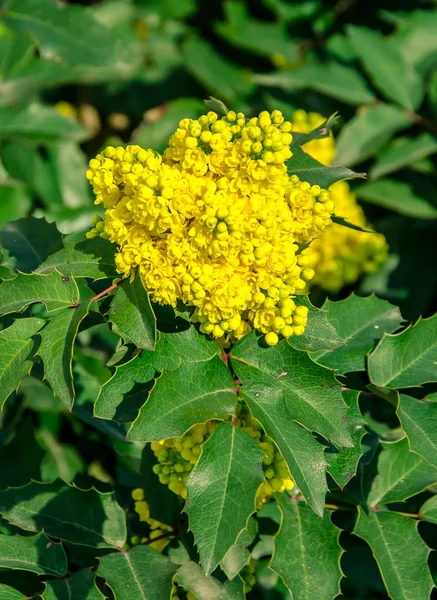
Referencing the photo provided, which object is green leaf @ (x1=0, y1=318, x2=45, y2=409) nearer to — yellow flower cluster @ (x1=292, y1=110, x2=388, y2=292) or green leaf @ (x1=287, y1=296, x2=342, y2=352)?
green leaf @ (x1=287, y1=296, x2=342, y2=352)

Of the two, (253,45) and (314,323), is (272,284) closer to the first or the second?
(314,323)

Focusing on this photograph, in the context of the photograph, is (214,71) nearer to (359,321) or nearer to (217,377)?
(359,321)

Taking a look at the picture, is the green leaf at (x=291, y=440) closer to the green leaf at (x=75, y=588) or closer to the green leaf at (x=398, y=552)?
the green leaf at (x=398, y=552)

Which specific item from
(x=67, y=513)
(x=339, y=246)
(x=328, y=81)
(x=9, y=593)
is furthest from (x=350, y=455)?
(x=328, y=81)

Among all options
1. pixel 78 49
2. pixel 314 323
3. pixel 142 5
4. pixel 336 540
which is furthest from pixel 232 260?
pixel 142 5

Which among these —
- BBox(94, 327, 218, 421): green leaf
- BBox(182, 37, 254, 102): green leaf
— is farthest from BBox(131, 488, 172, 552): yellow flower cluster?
BBox(182, 37, 254, 102): green leaf
